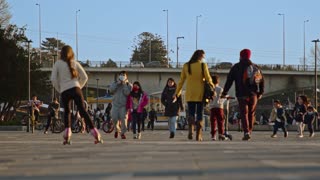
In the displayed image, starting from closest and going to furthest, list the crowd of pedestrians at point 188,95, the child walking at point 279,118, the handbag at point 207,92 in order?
the crowd of pedestrians at point 188,95 < the handbag at point 207,92 < the child walking at point 279,118

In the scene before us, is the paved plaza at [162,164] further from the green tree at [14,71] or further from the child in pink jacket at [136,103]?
the green tree at [14,71]

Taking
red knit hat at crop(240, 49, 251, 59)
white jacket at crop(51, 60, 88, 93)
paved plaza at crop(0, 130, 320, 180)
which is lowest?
paved plaza at crop(0, 130, 320, 180)

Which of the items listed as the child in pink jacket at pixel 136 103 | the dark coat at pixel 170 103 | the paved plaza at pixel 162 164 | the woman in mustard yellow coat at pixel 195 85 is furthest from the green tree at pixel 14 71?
the paved plaza at pixel 162 164

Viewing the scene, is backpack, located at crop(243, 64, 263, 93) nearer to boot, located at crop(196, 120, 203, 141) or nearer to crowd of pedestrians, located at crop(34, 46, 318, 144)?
crowd of pedestrians, located at crop(34, 46, 318, 144)

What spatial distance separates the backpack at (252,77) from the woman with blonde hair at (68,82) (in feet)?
12.9

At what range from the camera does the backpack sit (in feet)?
51.1

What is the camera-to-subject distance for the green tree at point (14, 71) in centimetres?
5741

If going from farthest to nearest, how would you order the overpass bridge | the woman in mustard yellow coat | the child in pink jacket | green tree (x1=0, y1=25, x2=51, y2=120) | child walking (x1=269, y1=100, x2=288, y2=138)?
1. the overpass bridge
2. green tree (x1=0, y1=25, x2=51, y2=120)
3. child walking (x1=269, y1=100, x2=288, y2=138)
4. the child in pink jacket
5. the woman in mustard yellow coat

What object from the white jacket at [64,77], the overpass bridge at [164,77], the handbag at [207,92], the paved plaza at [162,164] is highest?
the overpass bridge at [164,77]

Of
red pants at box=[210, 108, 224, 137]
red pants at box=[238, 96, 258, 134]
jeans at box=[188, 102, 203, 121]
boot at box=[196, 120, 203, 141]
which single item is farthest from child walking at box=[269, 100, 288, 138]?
red pants at box=[238, 96, 258, 134]

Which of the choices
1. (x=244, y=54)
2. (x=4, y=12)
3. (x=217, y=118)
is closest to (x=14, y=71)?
(x=4, y=12)

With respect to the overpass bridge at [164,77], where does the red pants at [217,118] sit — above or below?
below

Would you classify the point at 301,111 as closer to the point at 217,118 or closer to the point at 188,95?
the point at 217,118

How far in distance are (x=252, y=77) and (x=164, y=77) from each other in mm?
74447
